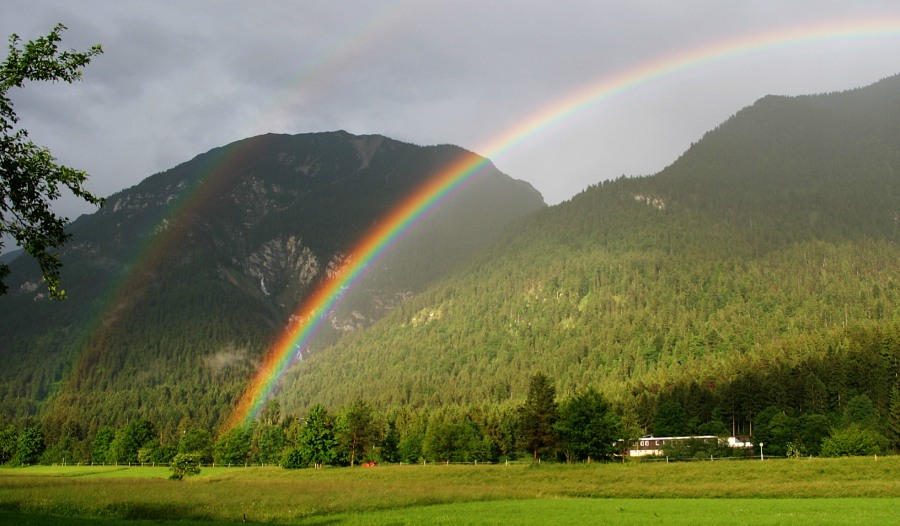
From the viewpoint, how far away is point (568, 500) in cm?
5256

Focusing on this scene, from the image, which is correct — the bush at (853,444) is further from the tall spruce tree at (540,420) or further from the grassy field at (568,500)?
the tall spruce tree at (540,420)

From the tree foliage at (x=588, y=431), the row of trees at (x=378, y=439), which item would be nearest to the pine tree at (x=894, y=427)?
the row of trees at (x=378, y=439)

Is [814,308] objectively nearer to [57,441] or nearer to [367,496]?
[367,496]

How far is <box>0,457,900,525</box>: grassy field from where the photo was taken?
37812 millimetres

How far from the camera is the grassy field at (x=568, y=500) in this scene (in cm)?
3781

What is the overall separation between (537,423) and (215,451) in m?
92.3

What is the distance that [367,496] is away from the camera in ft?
172

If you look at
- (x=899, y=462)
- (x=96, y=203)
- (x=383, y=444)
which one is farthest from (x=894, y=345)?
(x=96, y=203)

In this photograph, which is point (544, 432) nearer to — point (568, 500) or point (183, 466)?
point (568, 500)

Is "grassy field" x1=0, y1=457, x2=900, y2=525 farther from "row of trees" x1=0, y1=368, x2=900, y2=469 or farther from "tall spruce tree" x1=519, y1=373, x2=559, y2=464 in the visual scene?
"row of trees" x1=0, y1=368, x2=900, y2=469

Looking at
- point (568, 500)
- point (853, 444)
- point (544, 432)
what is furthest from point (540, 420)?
point (853, 444)

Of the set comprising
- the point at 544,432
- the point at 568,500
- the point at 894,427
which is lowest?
the point at 568,500

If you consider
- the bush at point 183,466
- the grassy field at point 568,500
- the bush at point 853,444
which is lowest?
the bush at point 183,466

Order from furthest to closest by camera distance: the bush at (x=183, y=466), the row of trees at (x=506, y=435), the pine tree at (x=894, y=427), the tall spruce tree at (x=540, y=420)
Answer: the bush at (x=183, y=466), the pine tree at (x=894, y=427), the tall spruce tree at (x=540, y=420), the row of trees at (x=506, y=435)
